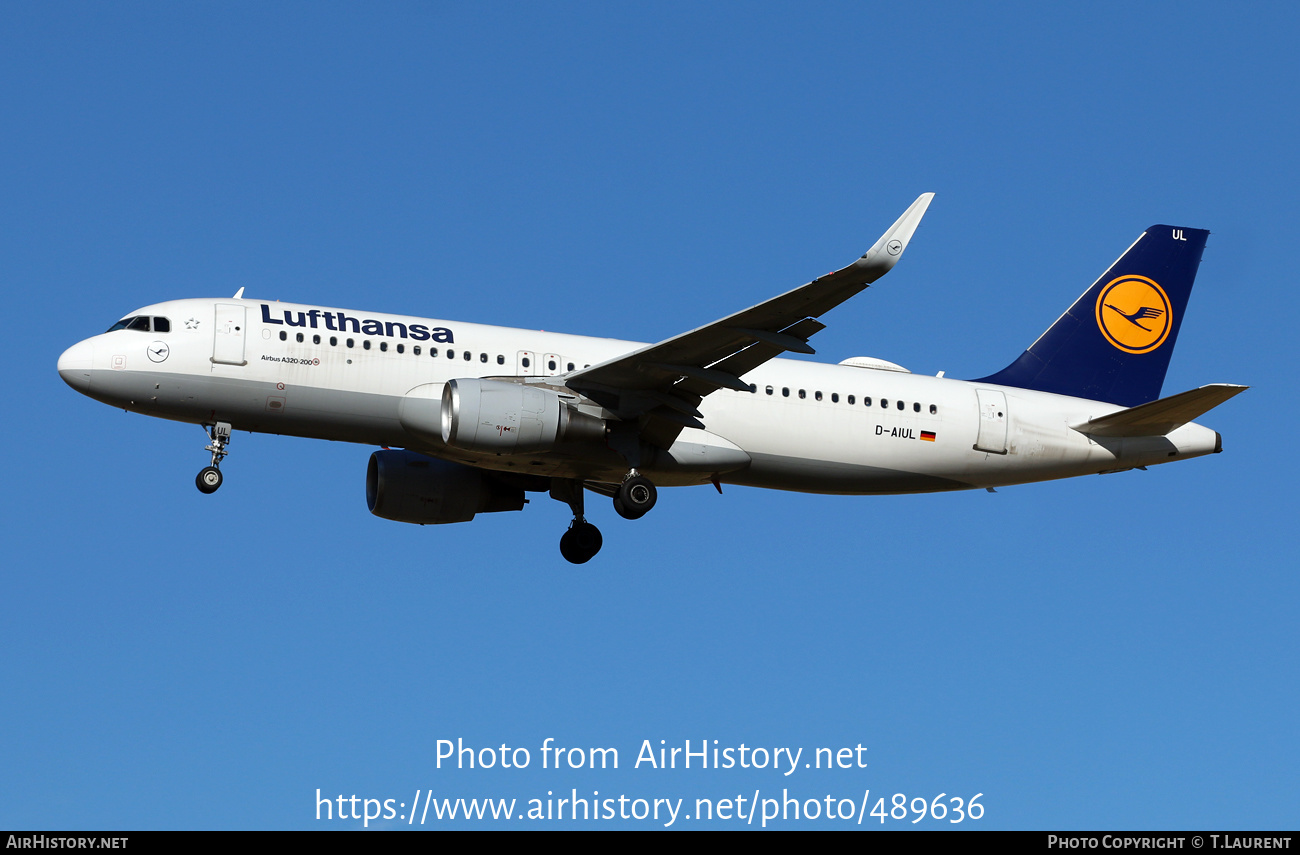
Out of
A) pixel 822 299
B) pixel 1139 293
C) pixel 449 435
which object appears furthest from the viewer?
pixel 1139 293

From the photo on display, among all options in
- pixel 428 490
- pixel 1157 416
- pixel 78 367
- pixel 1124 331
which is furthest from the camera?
pixel 1124 331

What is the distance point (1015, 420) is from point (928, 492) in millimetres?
2492

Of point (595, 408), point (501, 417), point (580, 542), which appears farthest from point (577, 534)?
point (501, 417)

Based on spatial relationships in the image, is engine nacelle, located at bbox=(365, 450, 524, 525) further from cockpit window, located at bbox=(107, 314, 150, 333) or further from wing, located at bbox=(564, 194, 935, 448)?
cockpit window, located at bbox=(107, 314, 150, 333)

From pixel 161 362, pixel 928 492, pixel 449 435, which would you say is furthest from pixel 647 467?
pixel 161 362

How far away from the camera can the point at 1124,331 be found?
116 ft

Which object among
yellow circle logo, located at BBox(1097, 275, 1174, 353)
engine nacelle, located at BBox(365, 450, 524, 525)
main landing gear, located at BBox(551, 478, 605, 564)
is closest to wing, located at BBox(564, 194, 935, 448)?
main landing gear, located at BBox(551, 478, 605, 564)

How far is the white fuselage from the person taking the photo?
28.9 m

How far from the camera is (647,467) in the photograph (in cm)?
3030

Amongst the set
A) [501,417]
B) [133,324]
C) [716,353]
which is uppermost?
[133,324]

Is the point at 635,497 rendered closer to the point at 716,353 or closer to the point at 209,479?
the point at 716,353

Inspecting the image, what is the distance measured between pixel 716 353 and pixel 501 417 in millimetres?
4261

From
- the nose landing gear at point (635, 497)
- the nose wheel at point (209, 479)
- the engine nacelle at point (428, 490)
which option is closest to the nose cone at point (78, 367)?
the nose wheel at point (209, 479)
